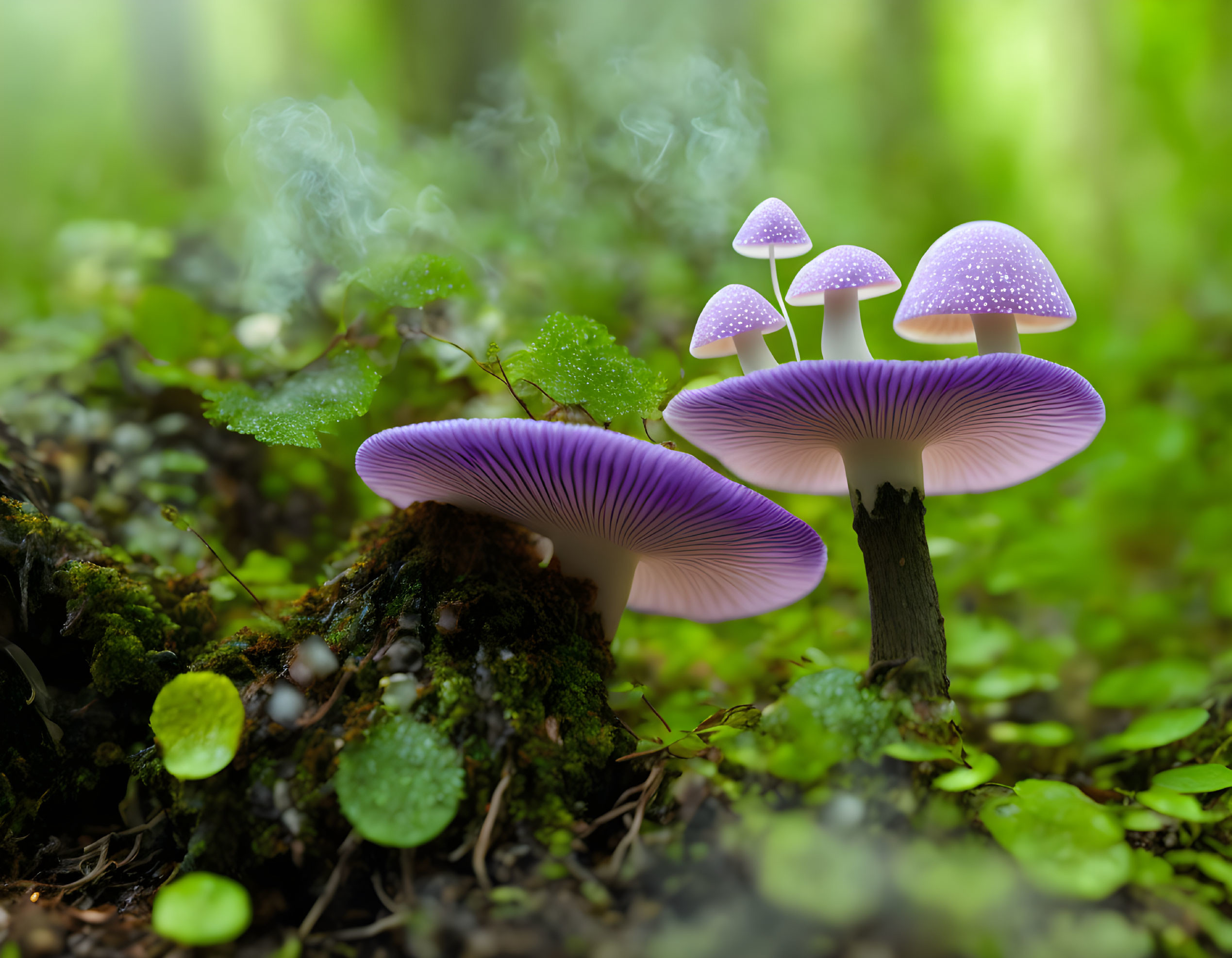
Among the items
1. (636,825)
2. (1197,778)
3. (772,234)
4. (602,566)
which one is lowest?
(636,825)

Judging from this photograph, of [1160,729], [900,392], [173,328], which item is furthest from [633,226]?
[1160,729]

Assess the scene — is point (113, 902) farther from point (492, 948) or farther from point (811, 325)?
point (811, 325)

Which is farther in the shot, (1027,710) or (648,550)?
(1027,710)

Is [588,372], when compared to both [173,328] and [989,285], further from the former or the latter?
[173,328]

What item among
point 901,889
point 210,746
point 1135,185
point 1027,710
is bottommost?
point 901,889

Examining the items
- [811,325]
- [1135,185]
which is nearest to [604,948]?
[811,325]

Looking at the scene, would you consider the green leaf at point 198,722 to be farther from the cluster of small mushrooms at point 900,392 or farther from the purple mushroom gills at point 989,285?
the purple mushroom gills at point 989,285
